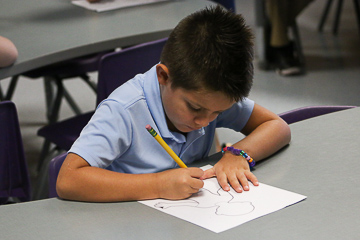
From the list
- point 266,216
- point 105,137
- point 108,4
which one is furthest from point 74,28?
point 266,216

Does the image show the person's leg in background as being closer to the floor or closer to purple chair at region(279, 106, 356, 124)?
the floor

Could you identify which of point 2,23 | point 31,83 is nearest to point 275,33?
point 31,83

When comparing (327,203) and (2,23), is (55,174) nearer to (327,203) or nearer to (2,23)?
(327,203)

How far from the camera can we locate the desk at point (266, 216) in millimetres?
862

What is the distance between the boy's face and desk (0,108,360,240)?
0.16 metres

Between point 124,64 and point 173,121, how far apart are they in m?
0.68

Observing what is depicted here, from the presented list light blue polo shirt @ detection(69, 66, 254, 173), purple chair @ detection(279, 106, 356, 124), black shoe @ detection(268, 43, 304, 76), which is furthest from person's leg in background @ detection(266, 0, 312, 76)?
light blue polo shirt @ detection(69, 66, 254, 173)

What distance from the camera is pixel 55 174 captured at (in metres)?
1.15

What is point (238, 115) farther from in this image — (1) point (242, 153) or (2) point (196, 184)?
(2) point (196, 184)

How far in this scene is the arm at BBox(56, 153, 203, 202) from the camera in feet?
3.26

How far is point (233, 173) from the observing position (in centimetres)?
108

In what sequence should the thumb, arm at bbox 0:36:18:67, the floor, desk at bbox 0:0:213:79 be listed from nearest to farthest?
the thumb
arm at bbox 0:36:18:67
desk at bbox 0:0:213:79
the floor

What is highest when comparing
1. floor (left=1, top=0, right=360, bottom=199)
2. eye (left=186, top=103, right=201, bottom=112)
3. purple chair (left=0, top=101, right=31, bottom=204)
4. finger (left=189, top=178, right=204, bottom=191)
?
eye (left=186, top=103, right=201, bottom=112)

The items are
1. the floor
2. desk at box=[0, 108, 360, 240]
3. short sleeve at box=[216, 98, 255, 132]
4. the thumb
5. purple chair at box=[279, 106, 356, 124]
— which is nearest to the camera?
desk at box=[0, 108, 360, 240]
